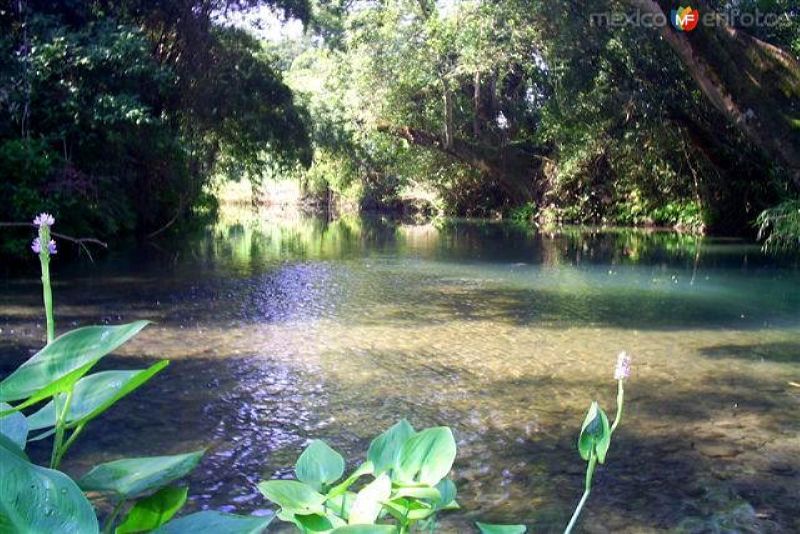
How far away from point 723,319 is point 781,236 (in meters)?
6.34

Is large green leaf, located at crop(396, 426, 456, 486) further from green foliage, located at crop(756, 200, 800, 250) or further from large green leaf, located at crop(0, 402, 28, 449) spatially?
green foliage, located at crop(756, 200, 800, 250)

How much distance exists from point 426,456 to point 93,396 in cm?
48

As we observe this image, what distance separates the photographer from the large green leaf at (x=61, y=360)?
0.92m

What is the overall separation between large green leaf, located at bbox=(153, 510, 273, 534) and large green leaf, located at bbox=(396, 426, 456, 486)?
0.87 feet

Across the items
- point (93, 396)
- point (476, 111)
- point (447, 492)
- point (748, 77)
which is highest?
point (476, 111)

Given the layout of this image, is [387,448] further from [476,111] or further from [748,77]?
[476,111]

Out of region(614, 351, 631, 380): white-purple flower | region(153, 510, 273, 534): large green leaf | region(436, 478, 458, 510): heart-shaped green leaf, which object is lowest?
region(436, 478, 458, 510): heart-shaped green leaf

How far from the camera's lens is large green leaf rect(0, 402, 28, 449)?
3.20ft

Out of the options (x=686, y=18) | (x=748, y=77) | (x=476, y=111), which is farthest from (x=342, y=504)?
(x=476, y=111)

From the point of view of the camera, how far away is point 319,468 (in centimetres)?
119

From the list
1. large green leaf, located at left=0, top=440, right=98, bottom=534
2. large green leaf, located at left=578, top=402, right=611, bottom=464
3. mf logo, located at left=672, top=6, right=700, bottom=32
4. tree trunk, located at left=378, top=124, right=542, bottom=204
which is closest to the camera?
large green leaf, located at left=0, top=440, right=98, bottom=534

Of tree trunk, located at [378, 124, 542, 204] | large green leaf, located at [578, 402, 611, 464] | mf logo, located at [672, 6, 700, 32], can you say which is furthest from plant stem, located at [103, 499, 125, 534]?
tree trunk, located at [378, 124, 542, 204]

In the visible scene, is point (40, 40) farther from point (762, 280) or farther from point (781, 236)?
point (781, 236)

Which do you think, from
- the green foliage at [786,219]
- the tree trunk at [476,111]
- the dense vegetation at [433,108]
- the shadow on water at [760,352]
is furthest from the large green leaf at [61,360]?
the tree trunk at [476,111]
